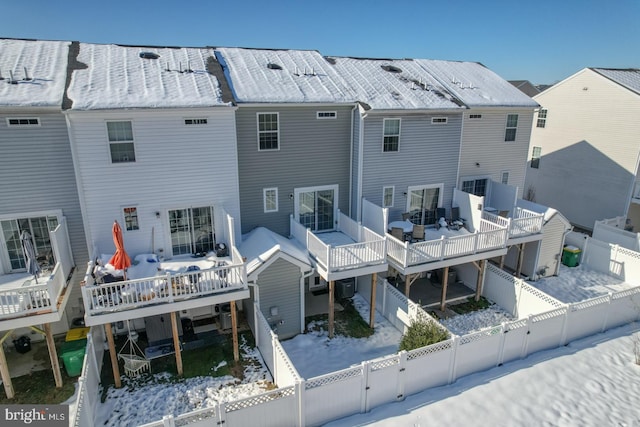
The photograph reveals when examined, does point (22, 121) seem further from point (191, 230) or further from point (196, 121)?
point (191, 230)

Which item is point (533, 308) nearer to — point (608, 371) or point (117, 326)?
point (608, 371)

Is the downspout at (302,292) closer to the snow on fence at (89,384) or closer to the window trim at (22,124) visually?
the snow on fence at (89,384)

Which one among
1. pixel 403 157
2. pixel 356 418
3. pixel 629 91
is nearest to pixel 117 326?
pixel 356 418

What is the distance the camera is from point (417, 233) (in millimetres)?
15477

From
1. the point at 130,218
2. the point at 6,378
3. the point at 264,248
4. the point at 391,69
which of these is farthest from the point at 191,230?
the point at 391,69

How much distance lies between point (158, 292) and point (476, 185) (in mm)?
14975

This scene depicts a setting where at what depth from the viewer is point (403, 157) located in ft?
53.9

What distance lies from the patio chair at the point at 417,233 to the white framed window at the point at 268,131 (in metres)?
6.29

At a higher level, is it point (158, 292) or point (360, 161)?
point (360, 161)

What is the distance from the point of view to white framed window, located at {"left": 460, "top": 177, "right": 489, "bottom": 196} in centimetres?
1861

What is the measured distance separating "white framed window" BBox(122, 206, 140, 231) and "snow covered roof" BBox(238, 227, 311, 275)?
11.5 ft

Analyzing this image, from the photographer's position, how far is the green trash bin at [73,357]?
1098 cm

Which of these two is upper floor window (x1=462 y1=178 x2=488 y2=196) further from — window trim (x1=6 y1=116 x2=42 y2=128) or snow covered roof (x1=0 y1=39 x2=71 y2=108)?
window trim (x1=6 y1=116 x2=42 y2=128)

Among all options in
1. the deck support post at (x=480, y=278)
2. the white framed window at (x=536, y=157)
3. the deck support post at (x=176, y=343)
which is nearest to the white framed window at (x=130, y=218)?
the deck support post at (x=176, y=343)
